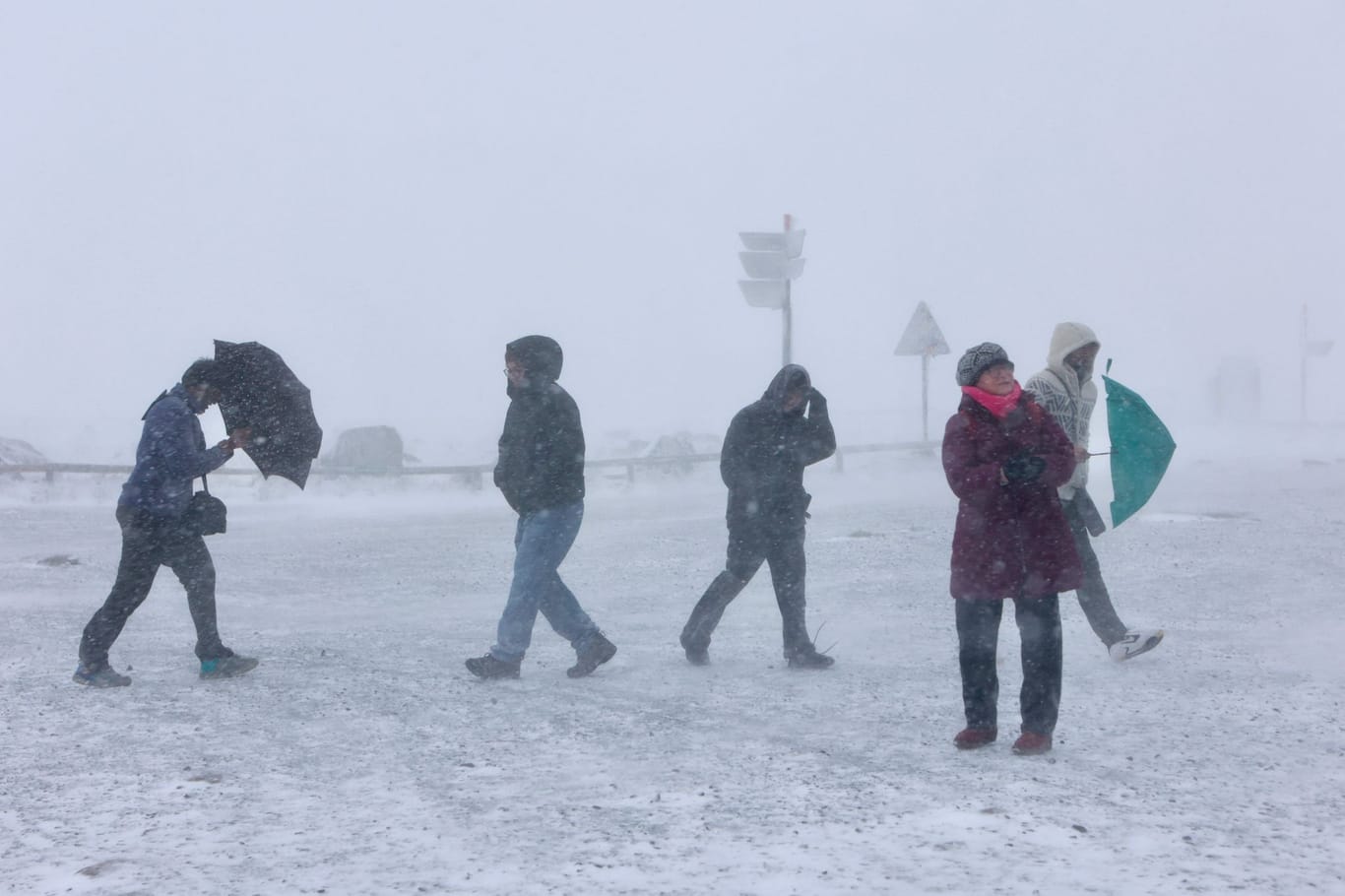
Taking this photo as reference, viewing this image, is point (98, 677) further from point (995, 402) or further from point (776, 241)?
point (776, 241)

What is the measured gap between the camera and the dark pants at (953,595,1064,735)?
4.86 metres

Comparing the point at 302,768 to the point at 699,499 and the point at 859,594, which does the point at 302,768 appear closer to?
the point at 859,594

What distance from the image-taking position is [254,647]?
7.66 metres

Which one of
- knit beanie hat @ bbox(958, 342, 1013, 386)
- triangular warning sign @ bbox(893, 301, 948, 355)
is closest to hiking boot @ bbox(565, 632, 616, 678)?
knit beanie hat @ bbox(958, 342, 1013, 386)

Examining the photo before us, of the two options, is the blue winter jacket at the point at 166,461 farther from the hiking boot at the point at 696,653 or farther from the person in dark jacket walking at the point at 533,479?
the hiking boot at the point at 696,653

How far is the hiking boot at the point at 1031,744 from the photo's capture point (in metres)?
4.81

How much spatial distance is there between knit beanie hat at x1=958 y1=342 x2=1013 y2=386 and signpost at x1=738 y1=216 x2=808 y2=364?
422 inches

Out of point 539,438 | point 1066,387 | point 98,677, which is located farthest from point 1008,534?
point 98,677

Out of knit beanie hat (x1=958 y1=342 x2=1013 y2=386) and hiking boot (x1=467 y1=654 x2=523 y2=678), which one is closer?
knit beanie hat (x1=958 y1=342 x2=1013 y2=386)

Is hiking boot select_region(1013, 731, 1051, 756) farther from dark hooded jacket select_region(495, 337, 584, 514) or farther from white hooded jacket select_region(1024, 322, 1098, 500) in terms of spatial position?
dark hooded jacket select_region(495, 337, 584, 514)

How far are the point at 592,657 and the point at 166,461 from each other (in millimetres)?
2445

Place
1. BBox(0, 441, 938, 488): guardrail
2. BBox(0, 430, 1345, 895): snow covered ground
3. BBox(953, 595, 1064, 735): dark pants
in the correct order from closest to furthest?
BBox(0, 430, 1345, 895): snow covered ground, BBox(953, 595, 1064, 735): dark pants, BBox(0, 441, 938, 488): guardrail

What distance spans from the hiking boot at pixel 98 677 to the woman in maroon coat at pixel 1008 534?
4.29 metres

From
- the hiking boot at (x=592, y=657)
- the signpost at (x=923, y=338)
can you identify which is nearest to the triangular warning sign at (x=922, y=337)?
the signpost at (x=923, y=338)
